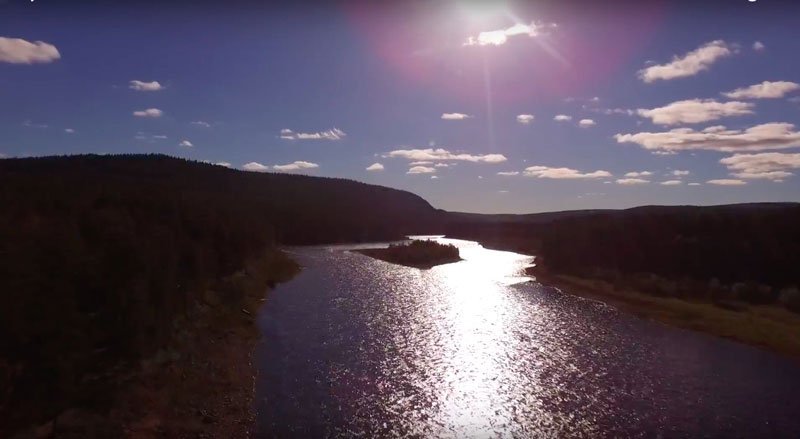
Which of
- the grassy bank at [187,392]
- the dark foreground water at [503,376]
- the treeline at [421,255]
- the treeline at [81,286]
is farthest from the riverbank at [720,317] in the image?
the treeline at [421,255]

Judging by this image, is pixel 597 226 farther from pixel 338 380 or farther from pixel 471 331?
pixel 338 380

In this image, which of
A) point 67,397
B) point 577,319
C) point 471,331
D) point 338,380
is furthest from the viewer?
point 577,319

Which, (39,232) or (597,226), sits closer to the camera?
(39,232)

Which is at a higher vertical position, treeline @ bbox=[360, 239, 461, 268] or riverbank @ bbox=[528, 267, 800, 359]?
treeline @ bbox=[360, 239, 461, 268]

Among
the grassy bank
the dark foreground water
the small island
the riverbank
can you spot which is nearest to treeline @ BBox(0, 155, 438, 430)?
the grassy bank

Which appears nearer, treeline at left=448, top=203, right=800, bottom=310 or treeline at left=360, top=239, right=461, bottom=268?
treeline at left=448, top=203, right=800, bottom=310

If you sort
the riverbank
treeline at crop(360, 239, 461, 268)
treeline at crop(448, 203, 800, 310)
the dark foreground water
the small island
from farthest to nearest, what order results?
1. treeline at crop(360, 239, 461, 268)
2. the small island
3. treeline at crop(448, 203, 800, 310)
4. the riverbank
5. the dark foreground water

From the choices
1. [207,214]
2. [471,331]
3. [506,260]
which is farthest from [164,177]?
[471,331]

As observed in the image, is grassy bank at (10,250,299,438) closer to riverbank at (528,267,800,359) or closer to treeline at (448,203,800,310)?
riverbank at (528,267,800,359)

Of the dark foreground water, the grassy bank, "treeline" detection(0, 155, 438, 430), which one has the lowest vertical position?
the dark foreground water
